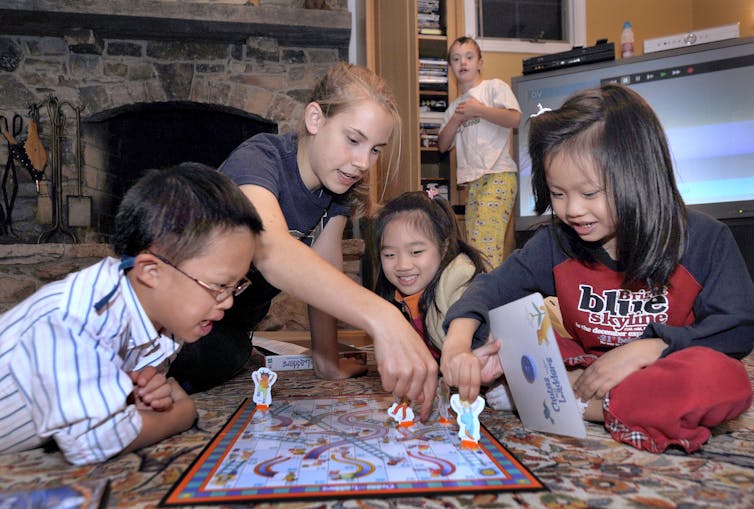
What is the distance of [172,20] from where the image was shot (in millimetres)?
2939

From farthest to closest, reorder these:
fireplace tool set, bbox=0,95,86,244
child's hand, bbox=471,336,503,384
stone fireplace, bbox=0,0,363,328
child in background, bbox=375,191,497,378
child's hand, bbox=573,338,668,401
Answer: fireplace tool set, bbox=0,95,86,244 < stone fireplace, bbox=0,0,363,328 < child in background, bbox=375,191,497,378 < child's hand, bbox=471,336,503,384 < child's hand, bbox=573,338,668,401

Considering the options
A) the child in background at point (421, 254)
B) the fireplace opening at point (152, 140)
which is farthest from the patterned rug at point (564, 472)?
the fireplace opening at point (152, 140)

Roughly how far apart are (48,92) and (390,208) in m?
2.37

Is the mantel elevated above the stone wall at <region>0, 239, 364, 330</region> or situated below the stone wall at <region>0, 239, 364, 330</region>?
above

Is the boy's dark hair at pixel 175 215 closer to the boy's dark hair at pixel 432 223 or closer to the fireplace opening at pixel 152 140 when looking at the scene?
the boy's dark hair at pixel 432 223

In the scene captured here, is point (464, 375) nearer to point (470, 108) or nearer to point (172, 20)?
point (470, 108)

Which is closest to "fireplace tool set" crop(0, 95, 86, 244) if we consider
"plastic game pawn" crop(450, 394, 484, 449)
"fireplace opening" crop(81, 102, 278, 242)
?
"fireplace opening" crop(81, 102, 278, 242)

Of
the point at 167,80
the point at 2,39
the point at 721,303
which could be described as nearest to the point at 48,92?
the point at 2,39

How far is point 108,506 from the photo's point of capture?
2.22ft

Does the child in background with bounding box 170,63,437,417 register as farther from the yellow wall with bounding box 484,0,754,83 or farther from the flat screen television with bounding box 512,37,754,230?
the yellow wall with bounding box 484,0,754,83

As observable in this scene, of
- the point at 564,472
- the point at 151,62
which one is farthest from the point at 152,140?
the point at 564,472

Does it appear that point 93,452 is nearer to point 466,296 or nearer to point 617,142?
point 466,296

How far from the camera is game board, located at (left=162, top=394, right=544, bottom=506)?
680 mm

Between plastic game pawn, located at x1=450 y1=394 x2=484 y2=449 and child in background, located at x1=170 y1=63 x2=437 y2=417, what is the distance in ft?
0.16
